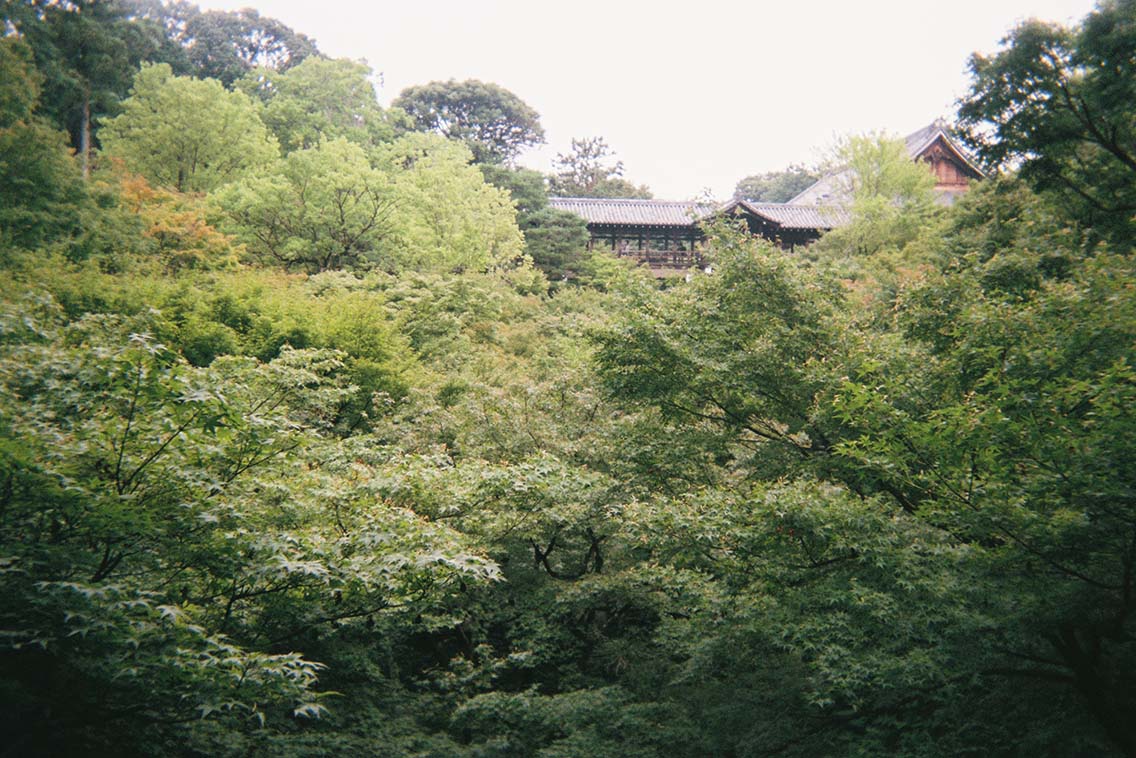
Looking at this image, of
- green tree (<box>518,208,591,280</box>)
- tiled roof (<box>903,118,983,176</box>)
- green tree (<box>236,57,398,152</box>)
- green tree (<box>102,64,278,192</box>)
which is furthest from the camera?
tiled roof (<box>903,118,983,176</box>)

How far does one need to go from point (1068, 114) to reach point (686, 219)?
54.0 ft

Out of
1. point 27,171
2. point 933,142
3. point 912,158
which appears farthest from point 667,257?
point 27,171

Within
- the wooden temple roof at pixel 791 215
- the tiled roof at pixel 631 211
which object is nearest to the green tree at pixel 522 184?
the tiled roof at pixel 631 211

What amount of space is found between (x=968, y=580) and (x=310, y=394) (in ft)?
22.6

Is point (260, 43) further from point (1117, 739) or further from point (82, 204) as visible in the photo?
point (1117, 739)

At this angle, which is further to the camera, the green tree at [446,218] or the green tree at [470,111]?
the green tree at [470,111]

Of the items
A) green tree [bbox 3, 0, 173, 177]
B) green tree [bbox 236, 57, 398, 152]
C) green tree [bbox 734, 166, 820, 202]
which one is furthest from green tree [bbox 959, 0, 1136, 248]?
green tree [bbox 734, 166, 820, 202]

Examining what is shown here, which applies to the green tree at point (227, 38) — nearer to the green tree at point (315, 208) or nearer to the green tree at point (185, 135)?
the green tree at point (185, 135)

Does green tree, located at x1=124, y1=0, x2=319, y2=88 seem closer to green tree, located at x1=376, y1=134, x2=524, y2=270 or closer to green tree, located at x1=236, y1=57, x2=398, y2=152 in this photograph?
green tree, located at x1=236, y1=57, x2=398, y2=152

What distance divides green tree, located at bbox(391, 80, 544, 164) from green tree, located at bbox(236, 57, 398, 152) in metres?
11.2

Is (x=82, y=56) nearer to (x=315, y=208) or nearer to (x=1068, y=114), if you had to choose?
(x=315, y=208)

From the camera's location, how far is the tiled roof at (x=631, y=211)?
84.7ft

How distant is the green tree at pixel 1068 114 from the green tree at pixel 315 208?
12.9 meters

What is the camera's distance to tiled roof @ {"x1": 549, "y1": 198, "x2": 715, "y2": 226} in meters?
25.8
